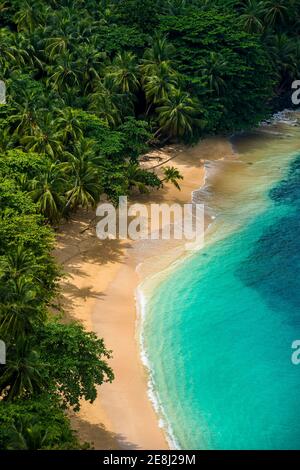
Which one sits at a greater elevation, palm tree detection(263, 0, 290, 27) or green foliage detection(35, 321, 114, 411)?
palm tree detection(263, 0, 290, 27)

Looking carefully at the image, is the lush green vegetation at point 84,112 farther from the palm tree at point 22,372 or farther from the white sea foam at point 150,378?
the white sea foam at point 150,378

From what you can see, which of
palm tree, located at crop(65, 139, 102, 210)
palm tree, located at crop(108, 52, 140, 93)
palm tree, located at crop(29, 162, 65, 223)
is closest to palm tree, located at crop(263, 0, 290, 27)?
palm tree, located at crop(108, 52, 140, 93)

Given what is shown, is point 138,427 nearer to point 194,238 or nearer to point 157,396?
point 157,396

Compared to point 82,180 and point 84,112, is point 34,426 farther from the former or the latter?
point 84,112

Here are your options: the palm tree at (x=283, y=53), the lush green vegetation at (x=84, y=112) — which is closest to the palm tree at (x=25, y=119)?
the lush green vegetation at (x=84, y=112)

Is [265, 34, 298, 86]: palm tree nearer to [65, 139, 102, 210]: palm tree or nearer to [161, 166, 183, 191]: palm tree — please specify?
[161, 166, 183, 191]: palm tree
